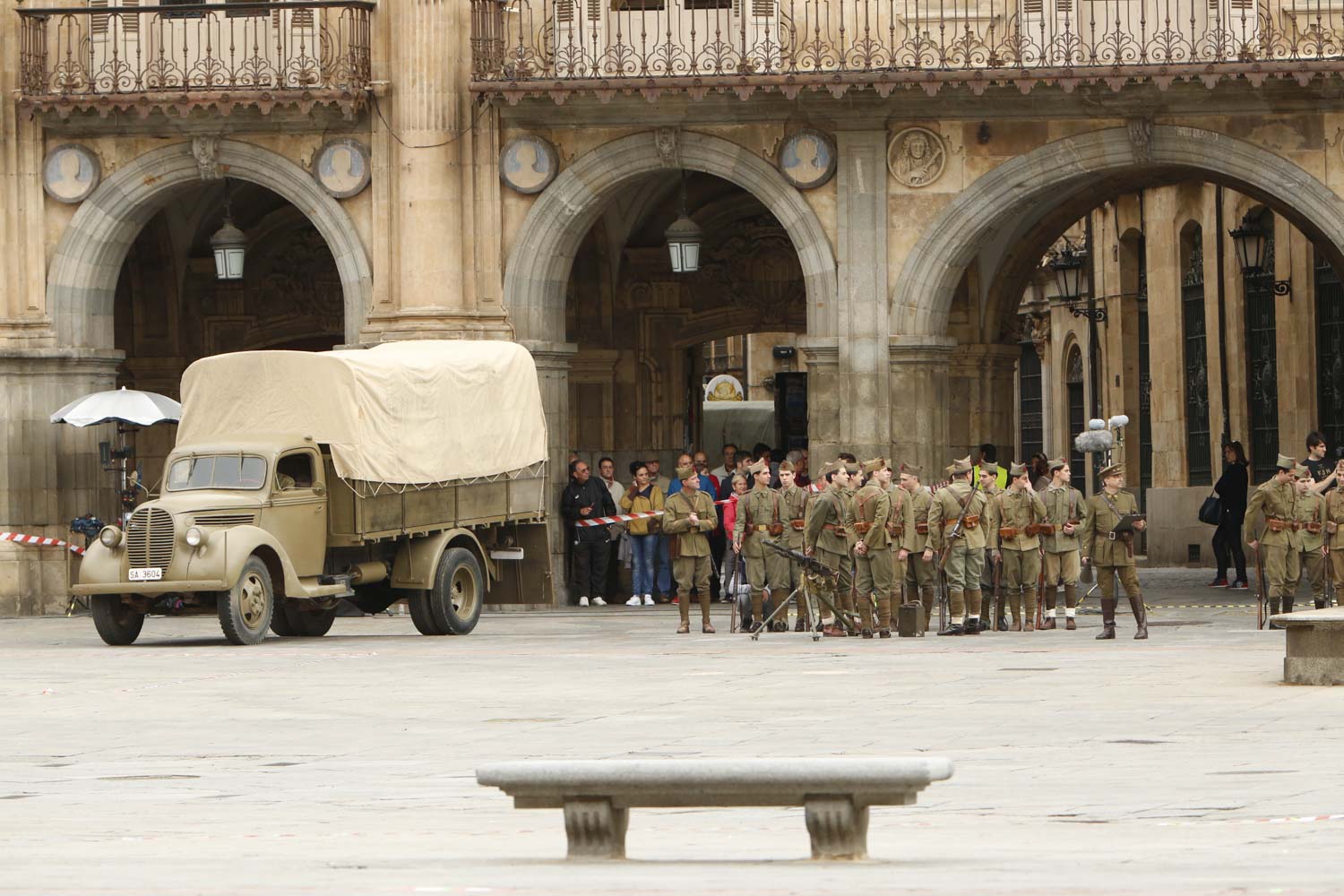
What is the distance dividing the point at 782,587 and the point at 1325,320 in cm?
1458

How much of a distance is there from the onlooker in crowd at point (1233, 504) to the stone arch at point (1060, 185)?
337 cm

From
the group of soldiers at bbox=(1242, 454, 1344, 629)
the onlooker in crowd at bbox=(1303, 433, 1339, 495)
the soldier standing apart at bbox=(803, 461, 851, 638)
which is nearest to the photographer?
the soldier standing apart at bbox=(803, 461, 851, 638)

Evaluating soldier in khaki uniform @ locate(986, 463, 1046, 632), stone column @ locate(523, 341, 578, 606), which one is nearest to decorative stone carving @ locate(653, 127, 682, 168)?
stone column @ locate(523, 341, 578, 606)

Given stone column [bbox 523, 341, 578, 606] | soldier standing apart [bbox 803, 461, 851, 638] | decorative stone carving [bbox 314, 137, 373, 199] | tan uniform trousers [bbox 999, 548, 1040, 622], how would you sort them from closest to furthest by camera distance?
soldier standing apart [bbox 803, 461, 851, 638], tan uniform trousers [bbox 999, 548, 1040, 622], decorative stone carving [bbox 314, 137, 373, 199], stone column [bbox 523, 341, 578, 606]

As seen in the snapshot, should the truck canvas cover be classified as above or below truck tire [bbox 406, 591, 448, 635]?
above

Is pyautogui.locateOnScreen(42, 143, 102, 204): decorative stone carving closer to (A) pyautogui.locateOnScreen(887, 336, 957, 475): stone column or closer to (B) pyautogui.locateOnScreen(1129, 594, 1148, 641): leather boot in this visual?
(A) pyautogui.locateOnScreen(887, 336, 957, 475): stone column

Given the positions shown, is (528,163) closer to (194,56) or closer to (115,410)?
(194,56)

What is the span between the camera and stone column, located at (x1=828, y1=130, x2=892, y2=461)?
91.7 feet

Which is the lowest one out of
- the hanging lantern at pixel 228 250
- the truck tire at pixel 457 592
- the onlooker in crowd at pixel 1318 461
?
the truck tire at pixel 457 592

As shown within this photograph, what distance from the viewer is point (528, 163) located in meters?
28.5

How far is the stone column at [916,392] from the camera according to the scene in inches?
1103

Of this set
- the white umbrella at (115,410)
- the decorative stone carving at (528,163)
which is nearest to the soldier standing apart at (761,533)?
the decorative stone carving at (528,163)

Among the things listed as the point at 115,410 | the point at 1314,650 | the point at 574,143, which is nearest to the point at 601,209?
the point at 574,143

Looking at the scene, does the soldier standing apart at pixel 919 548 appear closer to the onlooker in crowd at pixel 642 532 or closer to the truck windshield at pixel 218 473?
the onlooker in crowd at pixel 642 532
